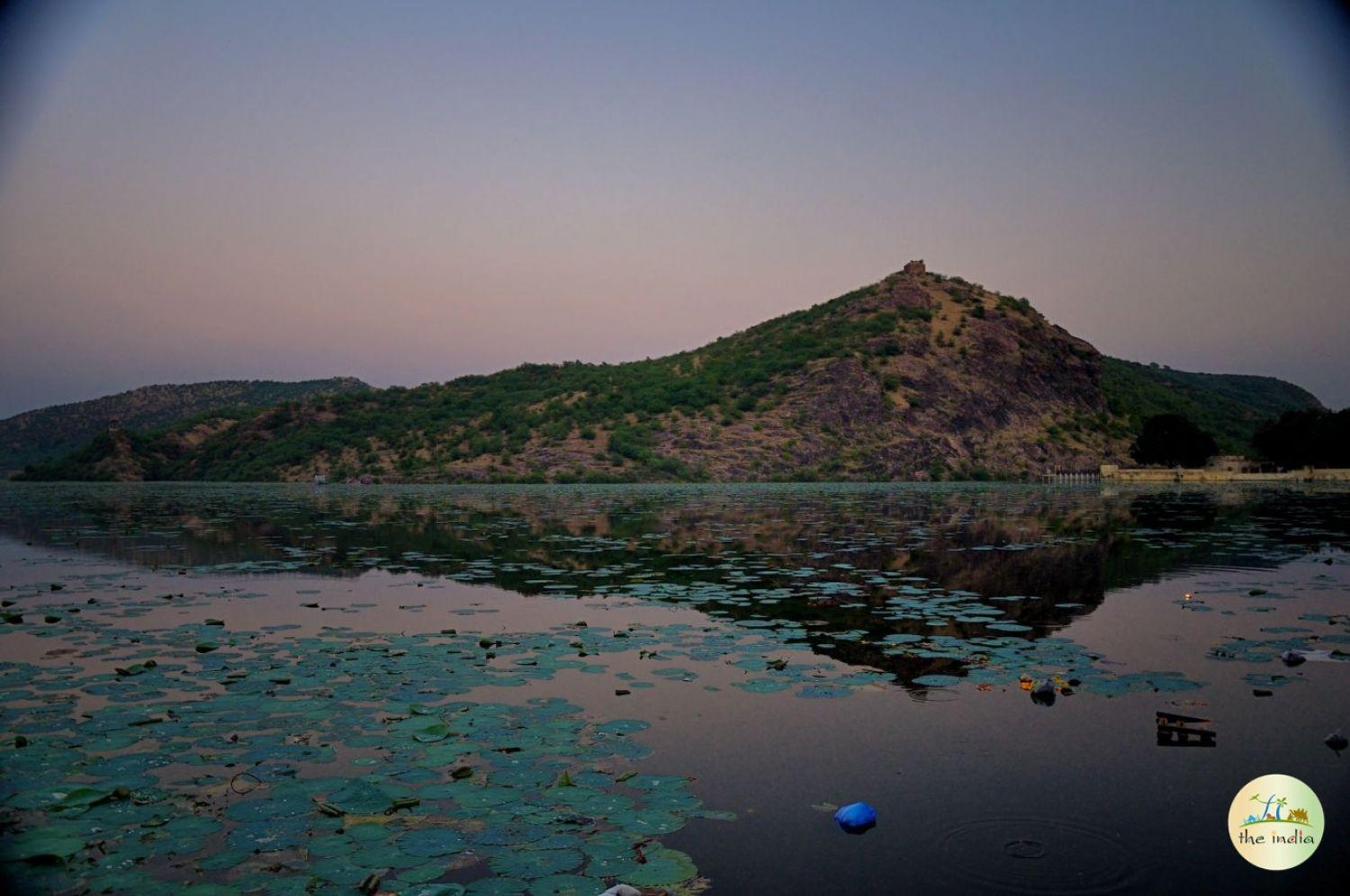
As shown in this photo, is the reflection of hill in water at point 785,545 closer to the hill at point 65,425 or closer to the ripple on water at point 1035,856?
the ripple on water at point 1035,856

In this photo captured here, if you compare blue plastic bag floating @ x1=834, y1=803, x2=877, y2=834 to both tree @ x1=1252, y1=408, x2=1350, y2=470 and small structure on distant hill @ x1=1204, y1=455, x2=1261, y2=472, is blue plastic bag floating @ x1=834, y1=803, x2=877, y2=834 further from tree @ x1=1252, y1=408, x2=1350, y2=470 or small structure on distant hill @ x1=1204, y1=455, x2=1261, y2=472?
small structure on distant hill @ x1=1204, y1=455, x2=1261, y2=472

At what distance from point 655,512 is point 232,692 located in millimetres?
32598

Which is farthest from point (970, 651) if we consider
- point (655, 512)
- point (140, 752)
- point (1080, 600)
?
point (655, 512)

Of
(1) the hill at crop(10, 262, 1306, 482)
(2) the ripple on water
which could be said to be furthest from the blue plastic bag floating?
→ (1) the hill at crop(10, 262, 1306, 482)

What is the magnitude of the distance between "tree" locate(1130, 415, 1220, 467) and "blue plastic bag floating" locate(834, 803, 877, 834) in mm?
114535

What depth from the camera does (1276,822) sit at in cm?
561

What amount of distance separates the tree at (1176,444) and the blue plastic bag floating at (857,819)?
115 m

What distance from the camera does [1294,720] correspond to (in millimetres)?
7727

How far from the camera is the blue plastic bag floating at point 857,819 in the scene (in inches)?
215

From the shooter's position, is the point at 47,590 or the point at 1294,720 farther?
the point at 47,590

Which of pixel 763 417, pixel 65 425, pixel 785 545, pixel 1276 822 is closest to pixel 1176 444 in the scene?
pixel 763 417

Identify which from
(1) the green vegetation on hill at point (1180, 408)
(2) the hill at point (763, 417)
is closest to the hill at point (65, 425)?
(2) the hill at point (763, 417)

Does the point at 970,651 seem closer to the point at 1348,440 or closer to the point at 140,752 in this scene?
the point at 140,752

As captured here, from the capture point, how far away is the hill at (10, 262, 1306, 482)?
355 feet
